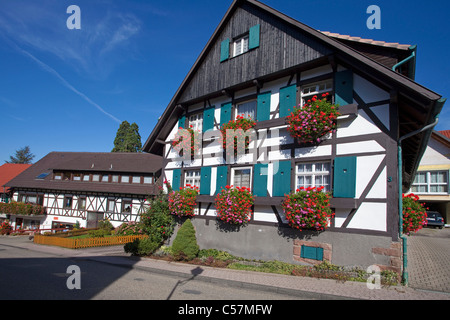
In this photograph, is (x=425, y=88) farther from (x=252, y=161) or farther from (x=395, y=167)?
(x=252, y=161)

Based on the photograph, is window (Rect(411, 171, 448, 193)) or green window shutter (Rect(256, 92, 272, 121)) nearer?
green window shutter (Rect(256, 92, 272, 121))

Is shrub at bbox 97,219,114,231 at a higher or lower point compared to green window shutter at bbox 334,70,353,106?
lower

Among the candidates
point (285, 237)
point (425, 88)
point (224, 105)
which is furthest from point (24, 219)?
point (425, 88)

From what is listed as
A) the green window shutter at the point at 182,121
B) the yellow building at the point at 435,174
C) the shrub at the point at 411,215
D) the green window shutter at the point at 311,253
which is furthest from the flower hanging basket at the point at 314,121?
the yellow building at the point at 435,174

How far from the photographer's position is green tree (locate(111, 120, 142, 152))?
48.0 m

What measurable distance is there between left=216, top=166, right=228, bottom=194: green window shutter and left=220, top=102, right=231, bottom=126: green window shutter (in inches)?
78.9

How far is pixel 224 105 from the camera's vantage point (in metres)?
12.3

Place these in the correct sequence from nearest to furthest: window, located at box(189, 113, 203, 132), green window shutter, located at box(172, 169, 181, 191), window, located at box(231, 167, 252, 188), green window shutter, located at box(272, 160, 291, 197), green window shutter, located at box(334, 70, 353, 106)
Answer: green window shutter, located at box(334, 70, 353, 106), green window shutter, located at box(272, 160, 291, 197), window, located at box(231, 167, 252, 188), green window shutter, located at box(172, 169, 181, 191), window, located at box(189, 113, 203, 132)

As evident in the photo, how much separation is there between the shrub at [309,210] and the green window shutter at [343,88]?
277 cm

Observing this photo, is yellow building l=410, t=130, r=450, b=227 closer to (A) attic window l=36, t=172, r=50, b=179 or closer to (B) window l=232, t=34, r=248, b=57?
(B) window l=232, t=34, r=248, b=57

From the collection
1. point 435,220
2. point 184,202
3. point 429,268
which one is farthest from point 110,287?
point 435,220

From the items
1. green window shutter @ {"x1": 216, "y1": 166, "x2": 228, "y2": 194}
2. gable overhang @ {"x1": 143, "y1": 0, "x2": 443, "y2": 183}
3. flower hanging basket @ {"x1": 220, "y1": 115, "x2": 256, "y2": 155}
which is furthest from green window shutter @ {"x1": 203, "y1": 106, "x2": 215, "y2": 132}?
green window shutter @ {"x1": 216, "y1": 166, "x2": 228, "y2": 194}

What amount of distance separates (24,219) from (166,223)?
27320 mm

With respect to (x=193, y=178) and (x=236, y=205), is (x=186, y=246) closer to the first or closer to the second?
(x=236, y=205)
